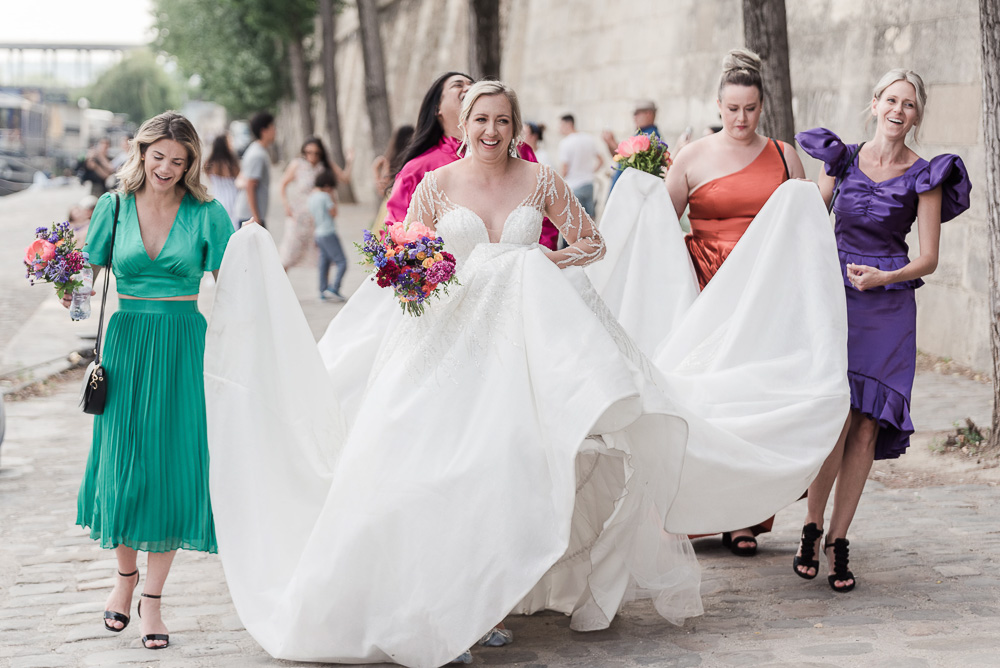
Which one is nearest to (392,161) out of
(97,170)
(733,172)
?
(733,172)

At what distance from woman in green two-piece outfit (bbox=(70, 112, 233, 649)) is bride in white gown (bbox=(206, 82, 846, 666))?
166mm

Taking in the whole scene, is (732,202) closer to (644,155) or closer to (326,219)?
(644,155)

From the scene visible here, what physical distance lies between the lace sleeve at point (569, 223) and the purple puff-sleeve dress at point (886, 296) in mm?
1209

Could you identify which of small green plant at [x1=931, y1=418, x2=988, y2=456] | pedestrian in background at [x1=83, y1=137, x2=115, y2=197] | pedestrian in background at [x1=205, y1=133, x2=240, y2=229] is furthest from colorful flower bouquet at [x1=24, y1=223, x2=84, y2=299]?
pedestrian in background at [x1=83, y1=137, x2=115, y2=197]

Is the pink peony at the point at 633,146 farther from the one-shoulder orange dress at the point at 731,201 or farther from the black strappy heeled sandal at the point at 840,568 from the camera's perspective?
the black strappy heeled sandal at the point at 840,568

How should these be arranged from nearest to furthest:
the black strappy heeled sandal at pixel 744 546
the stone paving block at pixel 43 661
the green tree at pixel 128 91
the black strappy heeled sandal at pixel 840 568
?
the stone paving block at pixel 43 661, the black strappy heeled sandal at pixel 840 568, the black strappy heeled sandal at pixel 744 546, the green tree at pixel 128 91

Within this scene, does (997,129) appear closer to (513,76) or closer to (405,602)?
(405,602)

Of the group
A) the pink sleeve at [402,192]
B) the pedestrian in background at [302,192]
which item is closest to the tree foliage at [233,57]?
the pedestrian in background at [302,192]

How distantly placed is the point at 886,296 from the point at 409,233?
7.26ft

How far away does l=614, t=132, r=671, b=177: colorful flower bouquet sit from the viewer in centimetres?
639

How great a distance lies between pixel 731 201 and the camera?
5.81 m

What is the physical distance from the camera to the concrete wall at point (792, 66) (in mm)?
10258

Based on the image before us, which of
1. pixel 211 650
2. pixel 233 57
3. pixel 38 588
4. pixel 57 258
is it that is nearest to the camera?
pixel 211 650

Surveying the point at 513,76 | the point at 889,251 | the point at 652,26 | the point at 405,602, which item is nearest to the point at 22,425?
the point at 405,602
